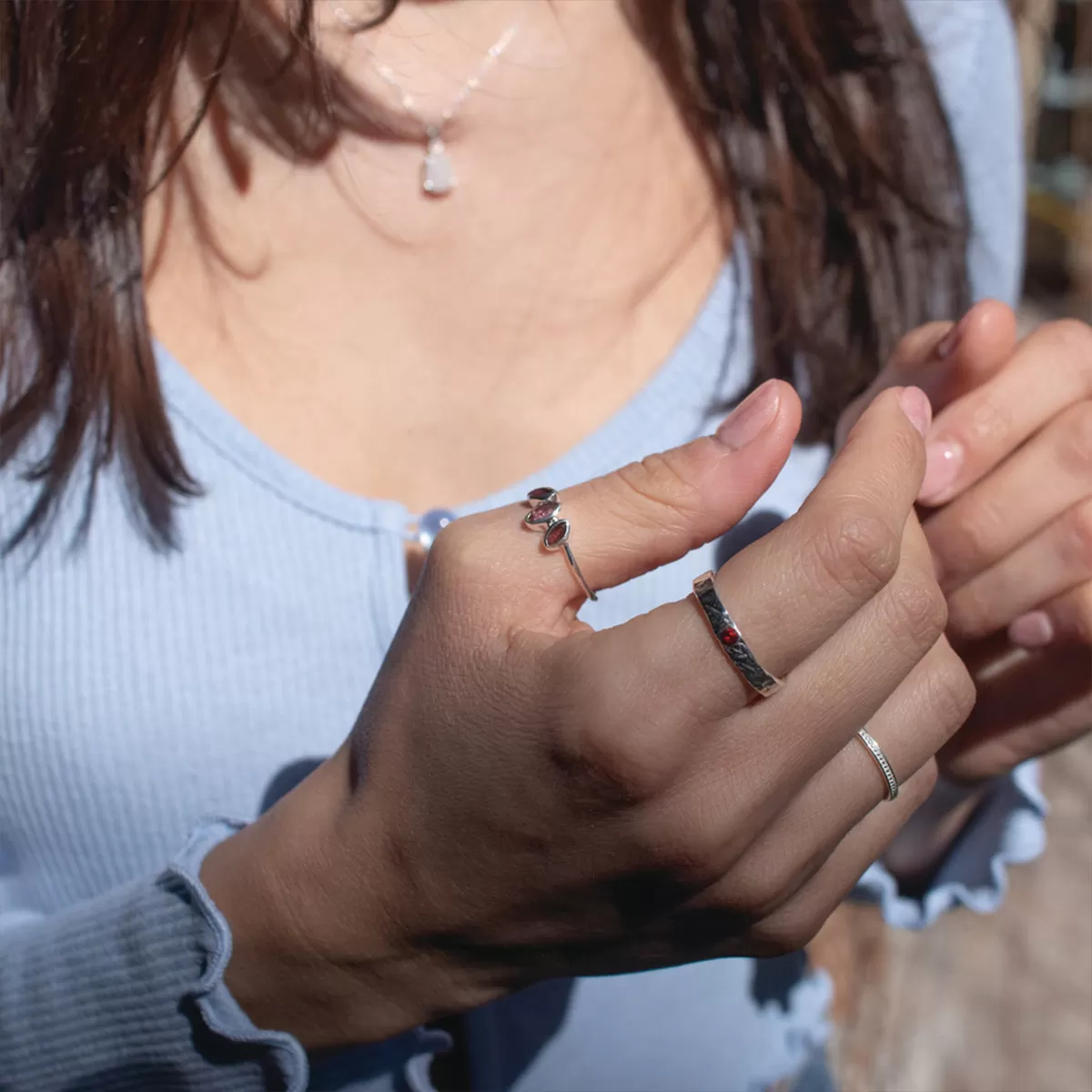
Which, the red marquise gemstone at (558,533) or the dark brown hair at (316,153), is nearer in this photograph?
the red marquise gemstone at (558,533)

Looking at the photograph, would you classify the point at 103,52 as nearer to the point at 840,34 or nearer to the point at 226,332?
the point at 226,332

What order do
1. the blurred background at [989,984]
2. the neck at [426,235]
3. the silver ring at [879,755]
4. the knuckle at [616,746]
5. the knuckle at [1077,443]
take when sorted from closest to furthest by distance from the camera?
the knuckle at [616,746], the silver ring at [879,755], the knuckle at [1077,443], the neck at [426,235], the blurred background at [989,984]

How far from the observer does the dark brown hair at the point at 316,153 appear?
84 centimetres

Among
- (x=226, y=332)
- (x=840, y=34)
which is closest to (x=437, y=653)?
(x=226, y=332)

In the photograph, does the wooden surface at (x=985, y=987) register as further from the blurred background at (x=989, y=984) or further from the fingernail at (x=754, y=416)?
the fingernail at (x=754, y=416)

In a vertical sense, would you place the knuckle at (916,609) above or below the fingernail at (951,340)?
below

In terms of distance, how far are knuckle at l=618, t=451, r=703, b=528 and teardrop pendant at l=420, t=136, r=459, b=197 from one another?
43cm

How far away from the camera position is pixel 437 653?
621 mm

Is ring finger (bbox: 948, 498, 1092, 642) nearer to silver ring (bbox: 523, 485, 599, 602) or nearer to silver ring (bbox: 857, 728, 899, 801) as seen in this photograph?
silver ring (bbox: 857, 728, 899, 801)

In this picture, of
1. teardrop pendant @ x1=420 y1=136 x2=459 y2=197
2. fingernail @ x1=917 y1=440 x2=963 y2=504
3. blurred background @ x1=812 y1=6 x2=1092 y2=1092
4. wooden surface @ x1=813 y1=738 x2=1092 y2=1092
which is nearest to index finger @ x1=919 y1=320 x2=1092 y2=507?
fingernail @ x1=917 y1=440 x2=963 y2=504

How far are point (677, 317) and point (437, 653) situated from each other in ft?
1.63

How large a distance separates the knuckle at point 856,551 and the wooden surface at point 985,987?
6.56 feet

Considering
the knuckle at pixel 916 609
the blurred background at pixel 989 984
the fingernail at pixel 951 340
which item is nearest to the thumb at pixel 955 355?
the fingernail at pixel 951 340

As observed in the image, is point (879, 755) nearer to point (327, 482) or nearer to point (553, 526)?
point (553, 526)
